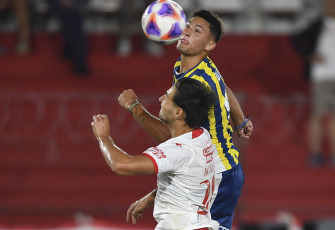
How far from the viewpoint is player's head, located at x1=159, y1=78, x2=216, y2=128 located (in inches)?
164

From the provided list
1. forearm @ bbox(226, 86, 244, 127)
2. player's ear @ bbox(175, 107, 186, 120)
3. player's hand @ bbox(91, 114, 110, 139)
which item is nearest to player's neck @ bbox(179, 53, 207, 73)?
forearm @ bbox(226, 86, 244, 127)

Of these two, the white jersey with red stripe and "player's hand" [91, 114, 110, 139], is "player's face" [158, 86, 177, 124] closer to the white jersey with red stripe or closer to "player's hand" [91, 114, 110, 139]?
the white jersey with red stripe

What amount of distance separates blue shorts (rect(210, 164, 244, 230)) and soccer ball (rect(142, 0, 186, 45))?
2.93 ft

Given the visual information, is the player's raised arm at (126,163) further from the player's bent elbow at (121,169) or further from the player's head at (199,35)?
the player's head at (199,35)

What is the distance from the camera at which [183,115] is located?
420 cm

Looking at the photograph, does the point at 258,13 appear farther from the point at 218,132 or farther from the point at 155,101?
the point at 218,132

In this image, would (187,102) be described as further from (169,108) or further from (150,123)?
(150,123)

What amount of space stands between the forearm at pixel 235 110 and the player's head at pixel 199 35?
0.35 m

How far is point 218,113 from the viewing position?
181 inches

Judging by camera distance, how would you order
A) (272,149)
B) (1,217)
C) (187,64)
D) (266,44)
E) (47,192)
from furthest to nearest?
(266,44), (272,149), (47,192), (1,217), (187,64)

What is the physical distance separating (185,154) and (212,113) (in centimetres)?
54

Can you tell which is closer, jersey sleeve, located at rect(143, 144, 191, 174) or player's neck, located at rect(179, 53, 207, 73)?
jersey sleeve, located at rect(143, 144, 191, 174)

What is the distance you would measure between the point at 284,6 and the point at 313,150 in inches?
97.4

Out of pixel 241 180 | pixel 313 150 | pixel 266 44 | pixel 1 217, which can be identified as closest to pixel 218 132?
pixel 241 180
